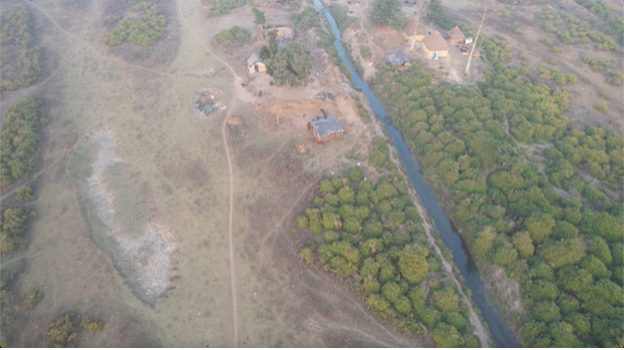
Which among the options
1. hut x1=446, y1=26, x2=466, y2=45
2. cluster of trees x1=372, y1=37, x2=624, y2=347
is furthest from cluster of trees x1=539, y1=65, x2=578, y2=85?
hut x1=446, y1=26, x2=466, y2=45

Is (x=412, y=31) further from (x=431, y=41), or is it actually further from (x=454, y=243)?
(x=454, y=243)

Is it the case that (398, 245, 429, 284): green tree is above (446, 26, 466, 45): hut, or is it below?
below

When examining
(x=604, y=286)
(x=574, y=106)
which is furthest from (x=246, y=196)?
(x=574, y=106)

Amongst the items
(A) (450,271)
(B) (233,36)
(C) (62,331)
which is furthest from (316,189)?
(B) (233,36)

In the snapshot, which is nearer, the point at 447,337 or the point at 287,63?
the point at 447,337

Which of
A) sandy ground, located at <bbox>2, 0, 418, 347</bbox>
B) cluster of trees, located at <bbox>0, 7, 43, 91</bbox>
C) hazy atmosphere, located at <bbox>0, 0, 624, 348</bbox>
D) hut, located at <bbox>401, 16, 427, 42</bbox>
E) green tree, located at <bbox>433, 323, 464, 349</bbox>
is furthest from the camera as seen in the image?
hut, located at <bbox>401, 16, 427, 42</bbox>

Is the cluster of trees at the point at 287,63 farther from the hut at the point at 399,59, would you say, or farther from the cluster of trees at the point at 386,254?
the cluster of trees at the point at 386,254

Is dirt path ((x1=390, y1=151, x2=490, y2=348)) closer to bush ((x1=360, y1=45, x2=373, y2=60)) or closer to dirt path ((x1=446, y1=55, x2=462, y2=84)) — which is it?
dirt path ((x1=446, y1=55, x2=462, y2=84))

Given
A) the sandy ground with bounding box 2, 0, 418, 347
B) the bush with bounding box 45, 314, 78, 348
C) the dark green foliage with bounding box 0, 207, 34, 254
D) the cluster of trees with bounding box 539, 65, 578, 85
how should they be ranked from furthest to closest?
the cluster of trees with bounding box 539, 65, 578, 85, the dark green foliage with bounding box 0, 207, 34, 254, the sandy ground with bounding box 2, 0, 418, 347, the bush with bounding box 45, 314, 78, 348
